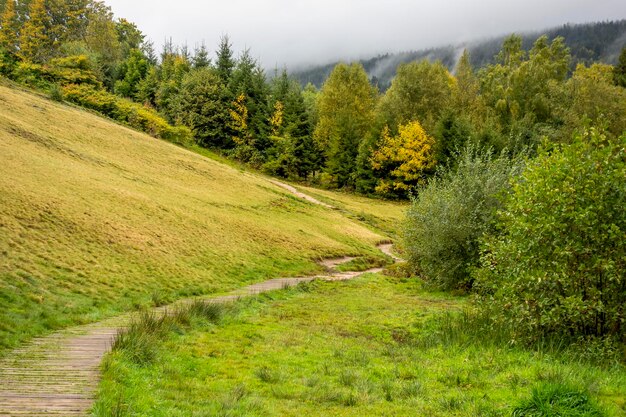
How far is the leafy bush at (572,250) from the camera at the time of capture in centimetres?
1280

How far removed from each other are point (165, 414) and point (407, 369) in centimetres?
616

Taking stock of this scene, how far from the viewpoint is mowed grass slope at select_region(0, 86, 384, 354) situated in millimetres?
20250

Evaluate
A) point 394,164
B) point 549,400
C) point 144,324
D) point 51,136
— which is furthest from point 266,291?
point 394,164

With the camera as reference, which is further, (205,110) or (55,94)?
(205,110)

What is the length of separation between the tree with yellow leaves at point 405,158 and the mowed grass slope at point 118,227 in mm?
24278

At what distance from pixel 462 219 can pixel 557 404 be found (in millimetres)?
20246

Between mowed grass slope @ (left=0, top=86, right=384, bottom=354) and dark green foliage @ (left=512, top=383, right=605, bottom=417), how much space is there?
12801 mm

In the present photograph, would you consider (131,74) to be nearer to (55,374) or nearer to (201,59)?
(201,59)

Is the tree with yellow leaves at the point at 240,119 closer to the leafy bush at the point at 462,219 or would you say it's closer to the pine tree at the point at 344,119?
the pine tree at the point at 344,119

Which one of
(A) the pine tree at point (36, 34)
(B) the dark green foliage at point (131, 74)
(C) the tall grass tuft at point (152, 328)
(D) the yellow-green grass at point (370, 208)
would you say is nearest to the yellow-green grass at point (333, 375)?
(C) the tall grass tuft at point (152, 328)

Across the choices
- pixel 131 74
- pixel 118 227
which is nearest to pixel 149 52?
pixel 131 74

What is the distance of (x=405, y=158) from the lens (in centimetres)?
7844

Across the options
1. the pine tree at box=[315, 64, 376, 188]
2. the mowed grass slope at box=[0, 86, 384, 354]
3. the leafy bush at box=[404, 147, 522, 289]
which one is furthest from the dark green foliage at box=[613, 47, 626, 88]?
the leafy bush at box=[404, 147, 522, 289]

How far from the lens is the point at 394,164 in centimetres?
8119
